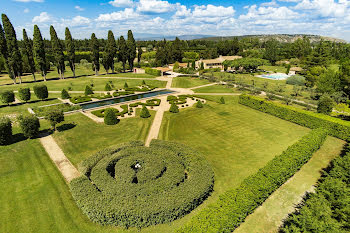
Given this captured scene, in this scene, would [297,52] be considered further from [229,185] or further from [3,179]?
[3,179]

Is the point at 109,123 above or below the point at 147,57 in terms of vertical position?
below

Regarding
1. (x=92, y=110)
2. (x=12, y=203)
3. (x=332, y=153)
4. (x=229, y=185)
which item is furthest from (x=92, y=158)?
(x=332, y=153)

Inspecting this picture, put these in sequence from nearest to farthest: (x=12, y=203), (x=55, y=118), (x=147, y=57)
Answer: (x=12, y=203)
(x=55, y=118)
(x=147, y=57)

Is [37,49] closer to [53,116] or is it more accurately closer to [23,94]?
[23,94]

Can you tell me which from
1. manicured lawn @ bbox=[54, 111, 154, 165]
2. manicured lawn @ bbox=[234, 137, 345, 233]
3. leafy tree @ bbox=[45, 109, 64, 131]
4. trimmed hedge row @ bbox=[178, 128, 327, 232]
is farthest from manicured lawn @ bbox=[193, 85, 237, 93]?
leafy tree @ bbox=[45, 109, 64, 131]

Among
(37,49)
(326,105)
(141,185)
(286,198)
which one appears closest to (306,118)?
(326,105)

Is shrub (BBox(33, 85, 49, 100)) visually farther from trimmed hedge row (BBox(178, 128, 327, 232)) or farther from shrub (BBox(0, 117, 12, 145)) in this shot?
trimmed hedge row (BBox(178, 128, 327, 232))
